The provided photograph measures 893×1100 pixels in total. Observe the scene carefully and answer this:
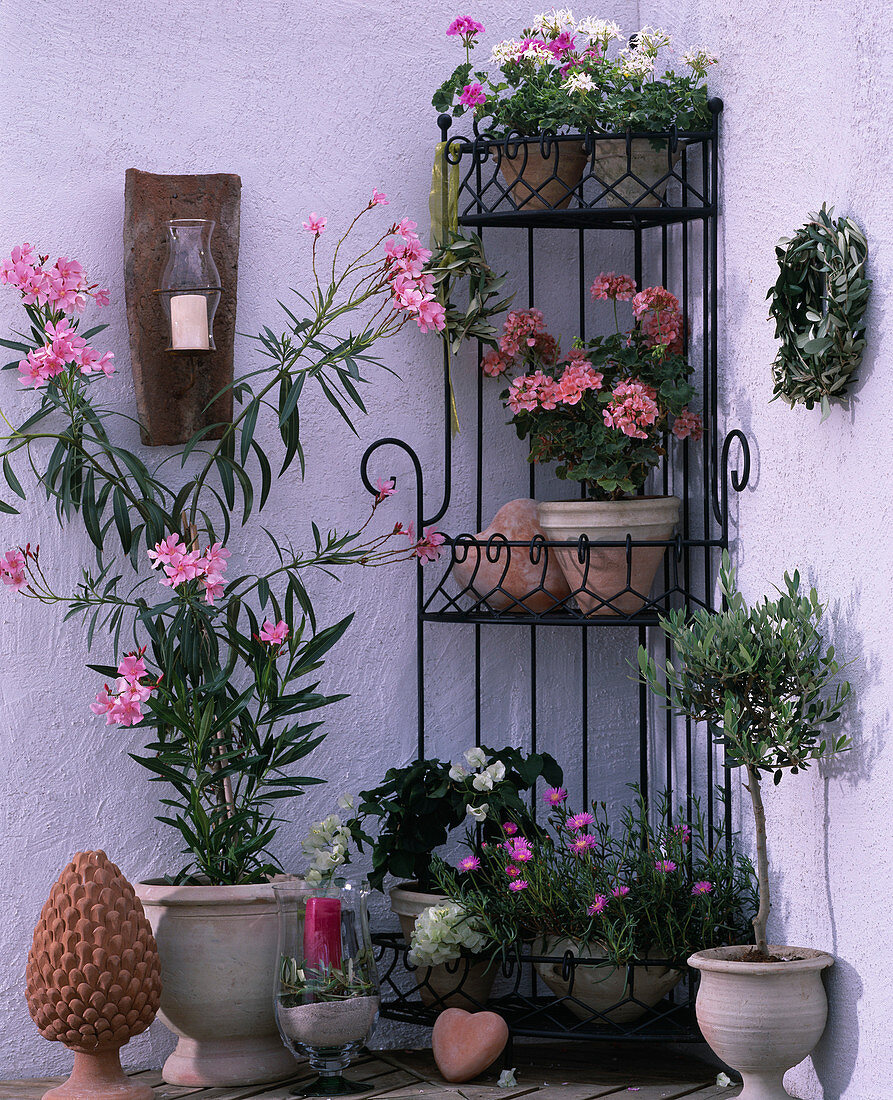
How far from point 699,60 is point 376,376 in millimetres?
877

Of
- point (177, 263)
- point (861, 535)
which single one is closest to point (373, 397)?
point (177, 263)

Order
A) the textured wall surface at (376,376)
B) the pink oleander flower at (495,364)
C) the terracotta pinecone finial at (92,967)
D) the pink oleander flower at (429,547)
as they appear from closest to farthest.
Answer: the textured wall surface at (376,376) < the terracotta pinecone finial at (92,967) < the pink oleander flower at (429,547) < the pink oleander flower at (495,364)

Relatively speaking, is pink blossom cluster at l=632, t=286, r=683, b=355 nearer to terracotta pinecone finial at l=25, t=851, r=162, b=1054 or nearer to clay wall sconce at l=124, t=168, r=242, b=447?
clay wall sconce at l=124, t=168, r=242, b=447

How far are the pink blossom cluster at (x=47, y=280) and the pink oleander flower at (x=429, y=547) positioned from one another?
2.53 feet

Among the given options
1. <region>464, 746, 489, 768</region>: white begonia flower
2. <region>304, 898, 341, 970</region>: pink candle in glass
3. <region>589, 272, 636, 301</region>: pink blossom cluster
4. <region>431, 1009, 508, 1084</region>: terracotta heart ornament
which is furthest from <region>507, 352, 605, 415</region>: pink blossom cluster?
<region>431, 1009, 508, 1084</region>: terracotta heart ornament

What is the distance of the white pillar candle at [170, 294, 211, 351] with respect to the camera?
2334 mm

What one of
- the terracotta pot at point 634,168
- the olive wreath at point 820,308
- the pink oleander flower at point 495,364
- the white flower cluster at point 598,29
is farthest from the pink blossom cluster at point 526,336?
the olive wreath at point 820,308

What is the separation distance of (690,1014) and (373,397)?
52.9 inches

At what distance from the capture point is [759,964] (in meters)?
1.80

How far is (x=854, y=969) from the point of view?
182 centimetres

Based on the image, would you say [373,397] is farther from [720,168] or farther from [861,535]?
[861,535]

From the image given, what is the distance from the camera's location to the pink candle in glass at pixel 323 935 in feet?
6.86

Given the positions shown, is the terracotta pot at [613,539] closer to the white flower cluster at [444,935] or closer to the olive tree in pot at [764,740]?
the olive tree in pot at [764,740]

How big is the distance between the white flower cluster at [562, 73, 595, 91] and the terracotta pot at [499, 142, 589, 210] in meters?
0.11
